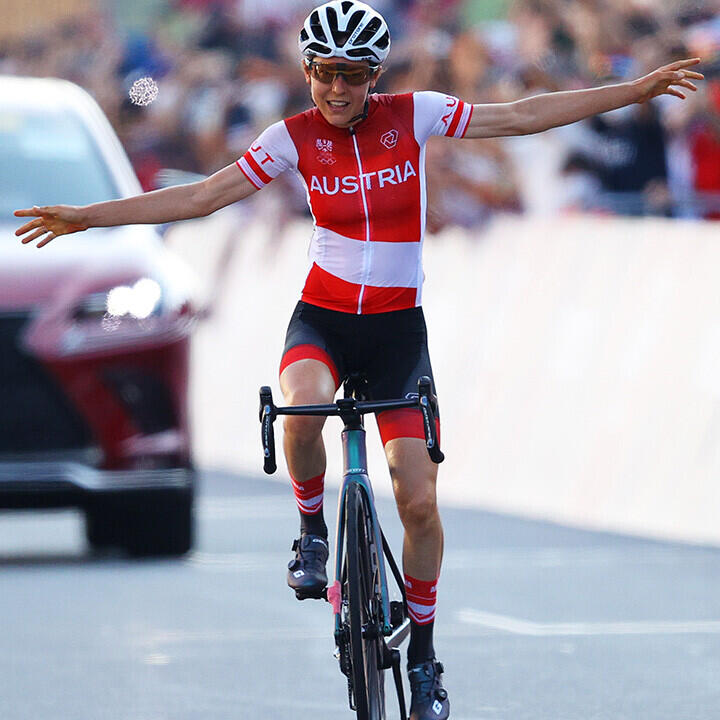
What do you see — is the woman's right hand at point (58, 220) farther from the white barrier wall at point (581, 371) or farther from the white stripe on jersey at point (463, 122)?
the white barrier wall at point (581, 371)

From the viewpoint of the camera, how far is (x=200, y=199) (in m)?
7.85

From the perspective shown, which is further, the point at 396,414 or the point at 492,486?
the point at 492,486

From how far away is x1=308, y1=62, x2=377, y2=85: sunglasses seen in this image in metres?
7.68

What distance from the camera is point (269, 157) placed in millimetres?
7863

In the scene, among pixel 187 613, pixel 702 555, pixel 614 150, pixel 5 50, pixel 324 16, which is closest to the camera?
pixel 324 16

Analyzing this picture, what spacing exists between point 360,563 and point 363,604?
0.42ft

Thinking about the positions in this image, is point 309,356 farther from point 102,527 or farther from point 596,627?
point 102,527

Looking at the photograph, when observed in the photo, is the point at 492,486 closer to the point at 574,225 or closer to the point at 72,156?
the point at 574,225

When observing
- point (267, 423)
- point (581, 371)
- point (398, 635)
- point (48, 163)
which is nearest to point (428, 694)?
point (398, 635)

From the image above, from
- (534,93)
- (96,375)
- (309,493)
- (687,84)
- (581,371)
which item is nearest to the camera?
(687,84)

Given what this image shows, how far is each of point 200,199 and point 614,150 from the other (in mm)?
7287

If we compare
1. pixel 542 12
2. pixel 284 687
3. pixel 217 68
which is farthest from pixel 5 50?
pixel 284 687

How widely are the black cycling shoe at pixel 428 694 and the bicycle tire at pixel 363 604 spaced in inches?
6.4

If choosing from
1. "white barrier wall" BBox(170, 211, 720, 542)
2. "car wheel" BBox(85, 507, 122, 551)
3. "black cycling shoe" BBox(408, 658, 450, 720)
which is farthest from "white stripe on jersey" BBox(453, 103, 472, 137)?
"white barrier wall" BBox(170, 211, 720, 542)
